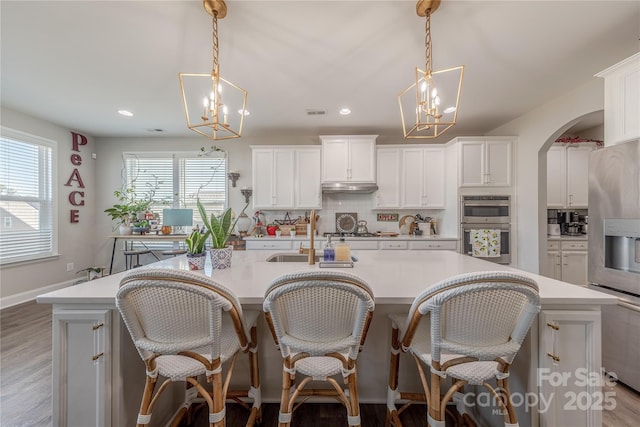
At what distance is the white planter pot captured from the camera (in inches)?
68.3

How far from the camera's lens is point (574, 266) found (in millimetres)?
3809

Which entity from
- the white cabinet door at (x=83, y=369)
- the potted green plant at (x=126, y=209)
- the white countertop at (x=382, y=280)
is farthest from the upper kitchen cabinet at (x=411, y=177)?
the potted green plant at (x=126, y=209)

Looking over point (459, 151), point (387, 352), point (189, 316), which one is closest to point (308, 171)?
point (459, 151)

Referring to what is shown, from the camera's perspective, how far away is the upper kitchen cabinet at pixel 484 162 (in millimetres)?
3746

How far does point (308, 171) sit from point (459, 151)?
2.37 metres

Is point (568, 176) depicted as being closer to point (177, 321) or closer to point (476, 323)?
point (476, 323)

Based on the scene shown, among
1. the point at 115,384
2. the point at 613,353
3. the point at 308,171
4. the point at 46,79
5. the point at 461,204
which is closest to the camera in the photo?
the point at 115,384

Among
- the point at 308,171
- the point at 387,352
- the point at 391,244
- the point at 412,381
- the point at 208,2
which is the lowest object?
the point at 412,381

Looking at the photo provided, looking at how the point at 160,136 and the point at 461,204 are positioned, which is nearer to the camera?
the point at 461,204

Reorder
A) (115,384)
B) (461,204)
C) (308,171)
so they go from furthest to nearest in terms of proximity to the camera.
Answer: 1. (308,171)
2. (461,204)
3. (115,384)

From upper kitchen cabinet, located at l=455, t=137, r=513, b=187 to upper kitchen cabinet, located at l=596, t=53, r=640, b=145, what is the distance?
64.7 inches

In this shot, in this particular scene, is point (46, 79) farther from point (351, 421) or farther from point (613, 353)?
point (613, 353)

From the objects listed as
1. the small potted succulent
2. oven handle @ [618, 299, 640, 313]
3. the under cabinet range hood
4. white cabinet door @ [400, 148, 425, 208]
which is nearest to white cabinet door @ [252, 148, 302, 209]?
the small potted succulent

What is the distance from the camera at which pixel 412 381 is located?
5.42 ft
